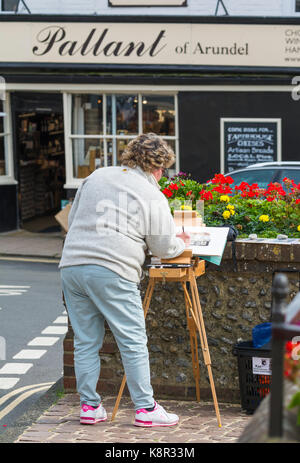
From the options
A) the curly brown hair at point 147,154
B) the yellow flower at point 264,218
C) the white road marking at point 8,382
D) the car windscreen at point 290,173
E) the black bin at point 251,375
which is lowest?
the white road marking at point 8,382

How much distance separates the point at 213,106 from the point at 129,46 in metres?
2.20

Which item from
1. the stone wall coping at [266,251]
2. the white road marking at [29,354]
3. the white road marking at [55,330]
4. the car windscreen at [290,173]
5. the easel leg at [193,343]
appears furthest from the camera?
the car windscreen at [290,173]

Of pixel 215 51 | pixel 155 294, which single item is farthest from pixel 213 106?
pixel 155 294

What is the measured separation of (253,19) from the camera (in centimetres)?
1658

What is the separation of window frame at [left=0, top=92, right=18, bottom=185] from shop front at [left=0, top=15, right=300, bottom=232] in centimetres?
10

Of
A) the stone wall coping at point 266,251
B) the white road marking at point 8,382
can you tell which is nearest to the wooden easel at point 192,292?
the stone wall coping at point 266,251

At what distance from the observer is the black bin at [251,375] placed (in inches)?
227

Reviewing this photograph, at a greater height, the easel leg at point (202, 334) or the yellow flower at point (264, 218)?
the yellow flower at point (264, 218)

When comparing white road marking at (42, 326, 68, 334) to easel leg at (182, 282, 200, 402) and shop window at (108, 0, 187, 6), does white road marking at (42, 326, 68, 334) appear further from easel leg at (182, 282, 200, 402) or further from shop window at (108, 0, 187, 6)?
shop window at (108, 0, 187, 6)

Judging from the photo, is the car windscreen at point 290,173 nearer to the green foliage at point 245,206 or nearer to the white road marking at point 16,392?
the green foliage at point 245,206

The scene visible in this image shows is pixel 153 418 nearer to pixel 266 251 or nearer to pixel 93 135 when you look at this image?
pixel 266 251

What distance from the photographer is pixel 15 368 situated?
7.95 m

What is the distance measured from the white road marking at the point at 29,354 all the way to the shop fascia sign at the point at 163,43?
9.68 meters
